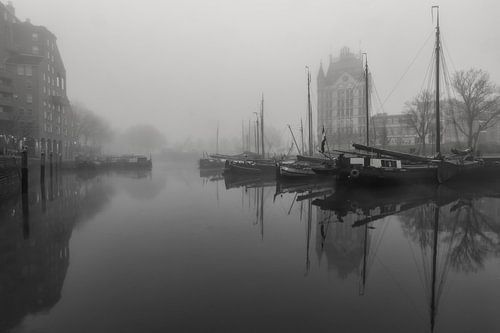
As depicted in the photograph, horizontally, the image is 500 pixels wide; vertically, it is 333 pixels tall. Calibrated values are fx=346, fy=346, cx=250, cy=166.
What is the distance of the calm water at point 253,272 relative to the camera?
693 centimetres

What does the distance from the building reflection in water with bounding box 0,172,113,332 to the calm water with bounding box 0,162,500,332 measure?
50mm

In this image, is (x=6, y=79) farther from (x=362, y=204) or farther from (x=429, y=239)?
(x=429, y=239)

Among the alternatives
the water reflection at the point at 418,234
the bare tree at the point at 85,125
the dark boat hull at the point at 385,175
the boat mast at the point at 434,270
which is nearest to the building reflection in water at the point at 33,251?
the water reflection at the point at 418,234

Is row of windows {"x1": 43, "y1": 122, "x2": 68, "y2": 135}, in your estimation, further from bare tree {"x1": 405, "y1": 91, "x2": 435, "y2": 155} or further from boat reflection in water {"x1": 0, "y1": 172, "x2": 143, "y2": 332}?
bare tree {"x1": 405, "y1": 91, "x2": 435, "y2": 155}

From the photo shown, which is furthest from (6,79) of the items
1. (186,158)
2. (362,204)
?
(186,158)

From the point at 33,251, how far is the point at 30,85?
260ft

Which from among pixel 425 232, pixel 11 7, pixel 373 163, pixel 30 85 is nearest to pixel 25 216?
pixel 425 232

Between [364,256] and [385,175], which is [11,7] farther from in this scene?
[364,256]

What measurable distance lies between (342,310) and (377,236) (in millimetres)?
7294

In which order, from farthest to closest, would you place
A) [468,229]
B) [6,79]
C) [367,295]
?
[6,79]
[468,229]
[367,295]

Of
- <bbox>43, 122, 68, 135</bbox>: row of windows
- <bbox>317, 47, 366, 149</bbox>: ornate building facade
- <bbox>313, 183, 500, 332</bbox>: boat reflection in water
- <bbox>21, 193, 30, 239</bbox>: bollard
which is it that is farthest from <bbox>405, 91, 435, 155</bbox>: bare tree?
→ <bbox>317, 47, 366, 149</bbox>: ornate building facade

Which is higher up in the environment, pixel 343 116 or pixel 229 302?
pixel 343 116

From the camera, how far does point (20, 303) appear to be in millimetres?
7719

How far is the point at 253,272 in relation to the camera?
9742 mm
